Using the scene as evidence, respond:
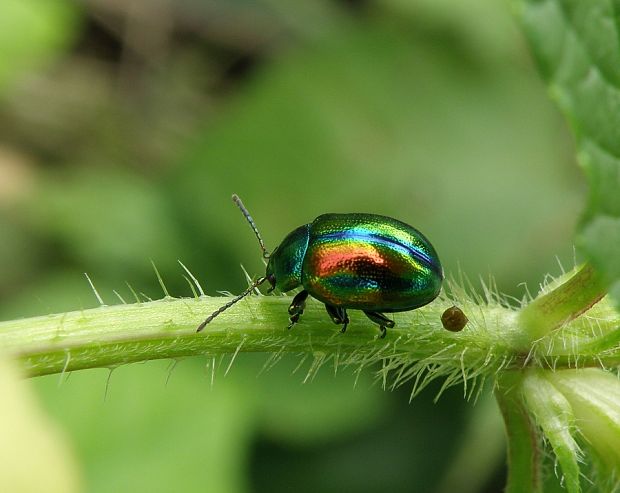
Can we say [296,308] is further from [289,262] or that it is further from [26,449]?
[26,449]

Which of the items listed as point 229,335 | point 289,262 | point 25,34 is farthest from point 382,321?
point 25,34

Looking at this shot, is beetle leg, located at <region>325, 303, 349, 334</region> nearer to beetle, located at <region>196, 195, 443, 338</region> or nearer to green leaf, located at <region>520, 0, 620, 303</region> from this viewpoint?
beetle, located at <region>196, 195, 443, 338</region>

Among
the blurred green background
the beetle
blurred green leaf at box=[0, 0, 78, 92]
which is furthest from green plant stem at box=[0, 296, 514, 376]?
blurred green leaf at box=[0, 0, 78, 92]

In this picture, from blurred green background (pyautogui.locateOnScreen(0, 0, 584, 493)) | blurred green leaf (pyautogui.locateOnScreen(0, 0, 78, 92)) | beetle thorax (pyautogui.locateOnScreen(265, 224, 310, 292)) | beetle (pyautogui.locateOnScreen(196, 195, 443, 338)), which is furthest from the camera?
blurred green leaf (pyautogui.locateOnScreen(0, 0, 78, 92))

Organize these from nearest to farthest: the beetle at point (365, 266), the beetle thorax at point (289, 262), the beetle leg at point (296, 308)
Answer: the beetle leg at point (296, 308)
the beetle at point (365, 266)
the beetle thorax at point (289, 262)

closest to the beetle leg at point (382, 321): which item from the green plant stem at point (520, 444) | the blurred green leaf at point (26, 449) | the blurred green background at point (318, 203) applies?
the green plant stem at point (520, 444)

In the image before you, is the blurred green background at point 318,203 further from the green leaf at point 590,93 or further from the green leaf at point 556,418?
the green leaf at point 590,93

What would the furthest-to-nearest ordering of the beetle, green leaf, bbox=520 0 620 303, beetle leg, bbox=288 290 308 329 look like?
1. the beetle
2. beetle leg, bbox=288 290 308 329
3. green leaf, bbox=520 0 620 303
